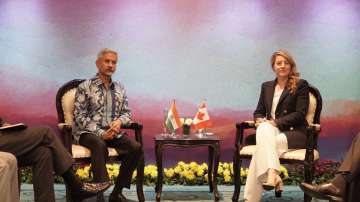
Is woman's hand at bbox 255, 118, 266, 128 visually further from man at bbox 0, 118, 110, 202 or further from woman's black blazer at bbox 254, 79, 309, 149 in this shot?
man at bbox 0, 118, 110, 202

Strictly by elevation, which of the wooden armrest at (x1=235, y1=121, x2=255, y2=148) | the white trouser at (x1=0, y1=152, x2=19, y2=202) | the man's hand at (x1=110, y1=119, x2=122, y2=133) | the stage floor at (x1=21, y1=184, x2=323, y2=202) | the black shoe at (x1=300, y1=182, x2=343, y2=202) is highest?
the man's hand at (x1=110, y1=119, x2=122, y2=133)

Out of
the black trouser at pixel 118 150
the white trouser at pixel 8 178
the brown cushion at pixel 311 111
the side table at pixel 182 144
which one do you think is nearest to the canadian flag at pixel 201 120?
the side table at pixel 182 144

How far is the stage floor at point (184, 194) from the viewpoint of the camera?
16.9ft

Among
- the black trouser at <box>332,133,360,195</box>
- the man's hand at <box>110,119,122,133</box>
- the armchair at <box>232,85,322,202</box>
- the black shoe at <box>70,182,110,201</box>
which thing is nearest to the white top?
the armchair at <box>232,85,322,202</box>

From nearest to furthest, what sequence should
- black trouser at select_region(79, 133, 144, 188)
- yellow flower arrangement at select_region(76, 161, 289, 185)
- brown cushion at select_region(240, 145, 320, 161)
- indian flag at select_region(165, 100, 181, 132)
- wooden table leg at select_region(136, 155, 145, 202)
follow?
black trouser at select_region(79, 133, 144, 188), brown cushion at select_region(240, 145, 320, 161), wooden table leg at select_region(136, 155, 145, 202), indian flag at select_region(165, 100, 181, 132), yellow flower arrangement at select_region(76, 161, 289, 185)

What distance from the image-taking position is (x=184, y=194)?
538 centimetres

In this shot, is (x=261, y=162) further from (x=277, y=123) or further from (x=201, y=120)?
(x=201, y=120)

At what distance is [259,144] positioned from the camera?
459 centimetres

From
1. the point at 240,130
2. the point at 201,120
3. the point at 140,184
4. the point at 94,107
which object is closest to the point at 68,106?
the point at 94,107

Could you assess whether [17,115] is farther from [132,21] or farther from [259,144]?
[259,144]

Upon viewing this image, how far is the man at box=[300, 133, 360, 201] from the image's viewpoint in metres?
3.74

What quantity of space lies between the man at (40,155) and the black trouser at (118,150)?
36 cm

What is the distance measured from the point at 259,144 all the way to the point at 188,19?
2.04 metres

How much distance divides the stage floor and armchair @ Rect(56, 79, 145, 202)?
325mm
